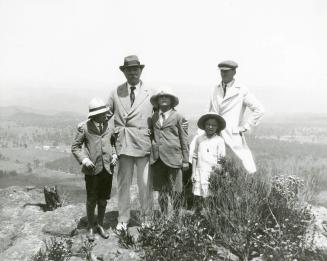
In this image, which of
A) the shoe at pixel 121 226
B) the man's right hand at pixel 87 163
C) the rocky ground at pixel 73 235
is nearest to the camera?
the rocky ground at pixel 73 235

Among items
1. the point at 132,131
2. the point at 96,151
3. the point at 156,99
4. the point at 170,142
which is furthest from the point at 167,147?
the point at 96,151

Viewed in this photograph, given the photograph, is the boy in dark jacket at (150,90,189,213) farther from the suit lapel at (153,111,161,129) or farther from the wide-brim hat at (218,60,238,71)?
the wide-brim hat at (218,60,238,71)

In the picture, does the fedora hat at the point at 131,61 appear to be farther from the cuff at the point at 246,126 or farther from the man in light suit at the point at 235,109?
the cuff at the point at 246,126

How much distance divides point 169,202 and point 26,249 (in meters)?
2.04

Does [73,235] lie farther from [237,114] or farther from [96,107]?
[237,114]

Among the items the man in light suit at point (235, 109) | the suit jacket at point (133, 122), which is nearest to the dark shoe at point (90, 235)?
the suit jacket at point (133, 122)

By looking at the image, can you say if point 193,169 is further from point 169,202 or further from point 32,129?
point 32,129

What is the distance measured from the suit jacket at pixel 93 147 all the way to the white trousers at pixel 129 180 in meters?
0.22

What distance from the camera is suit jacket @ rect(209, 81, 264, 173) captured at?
4.79 meters

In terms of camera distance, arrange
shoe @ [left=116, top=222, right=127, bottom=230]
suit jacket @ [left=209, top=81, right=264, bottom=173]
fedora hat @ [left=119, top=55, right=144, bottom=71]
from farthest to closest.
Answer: suit jacket @ [left=209, top=81, right=264, bottom=173]
shoe @ [left=116, top=222, right=127, bottom=230]
fedora hat @ [left=119, top=55, right=144, bottom=71]

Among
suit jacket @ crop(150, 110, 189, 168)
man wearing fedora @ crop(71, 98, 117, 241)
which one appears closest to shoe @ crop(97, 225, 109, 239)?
man wearing fedora @ crop(71, 98, 117, 241)

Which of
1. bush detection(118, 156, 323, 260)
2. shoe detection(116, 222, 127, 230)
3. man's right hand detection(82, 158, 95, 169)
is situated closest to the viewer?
bush detection(118, 156, 323, 260)

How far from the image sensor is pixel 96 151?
177 inches

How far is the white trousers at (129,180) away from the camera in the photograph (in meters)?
4.70
